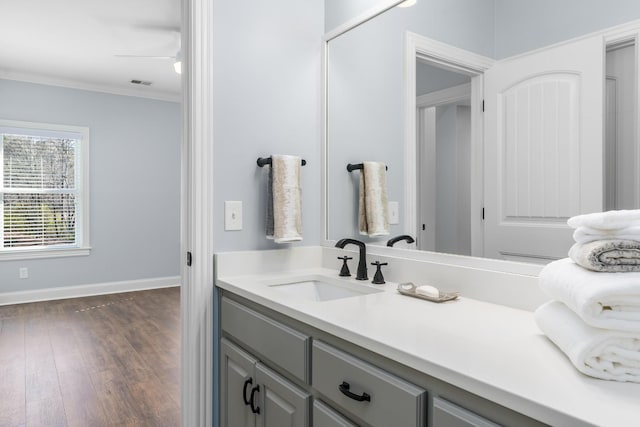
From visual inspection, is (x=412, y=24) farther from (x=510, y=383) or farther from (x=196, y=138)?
(x=510, y=383)

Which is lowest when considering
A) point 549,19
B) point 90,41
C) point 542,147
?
point 542,147

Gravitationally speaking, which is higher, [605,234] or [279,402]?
[605,234]

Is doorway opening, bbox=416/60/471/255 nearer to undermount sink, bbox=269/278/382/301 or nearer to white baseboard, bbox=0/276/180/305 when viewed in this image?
undermount sink, bbox=269/278/382/301

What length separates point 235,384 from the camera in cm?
156

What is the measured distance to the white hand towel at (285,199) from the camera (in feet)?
5.83

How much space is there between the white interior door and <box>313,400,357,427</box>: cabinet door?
2.20 feet

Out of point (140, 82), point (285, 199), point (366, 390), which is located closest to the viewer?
point (366, 390)

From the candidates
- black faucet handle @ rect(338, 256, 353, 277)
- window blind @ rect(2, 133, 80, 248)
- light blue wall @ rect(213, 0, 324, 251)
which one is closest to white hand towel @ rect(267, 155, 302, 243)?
light blue wall @ rect(213, 0, 324, 251)

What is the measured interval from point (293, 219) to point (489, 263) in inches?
32.3

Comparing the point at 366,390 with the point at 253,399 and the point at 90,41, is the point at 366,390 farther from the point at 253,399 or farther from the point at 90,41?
the point at 90,41

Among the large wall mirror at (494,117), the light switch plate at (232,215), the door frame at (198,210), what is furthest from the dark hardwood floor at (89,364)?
the large wall mirror at (494,117)

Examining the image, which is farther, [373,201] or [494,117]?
[373,201]

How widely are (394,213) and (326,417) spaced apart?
86 cm

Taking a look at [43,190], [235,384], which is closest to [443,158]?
[235,384]
